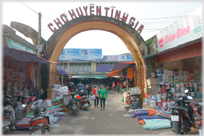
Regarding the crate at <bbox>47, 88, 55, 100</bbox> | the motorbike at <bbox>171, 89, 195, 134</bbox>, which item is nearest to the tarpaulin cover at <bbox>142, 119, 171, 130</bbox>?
the motorbike at <bbox>171, 89, 195, 134</bbox>

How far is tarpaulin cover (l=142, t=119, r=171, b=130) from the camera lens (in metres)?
5.54

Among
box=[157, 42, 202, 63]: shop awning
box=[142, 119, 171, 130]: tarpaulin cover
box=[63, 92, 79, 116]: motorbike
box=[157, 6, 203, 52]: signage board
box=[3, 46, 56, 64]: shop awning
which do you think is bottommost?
box=[142, 119, 171, 130]: tarpaulin cover

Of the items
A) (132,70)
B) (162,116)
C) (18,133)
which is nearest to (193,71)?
(162,116)

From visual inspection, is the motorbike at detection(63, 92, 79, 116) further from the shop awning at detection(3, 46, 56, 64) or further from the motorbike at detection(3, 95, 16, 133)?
the motorbike at detection(3, 95, 16, 133)

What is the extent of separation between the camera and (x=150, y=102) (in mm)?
8664

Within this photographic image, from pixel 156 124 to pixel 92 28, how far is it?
7.58 meters

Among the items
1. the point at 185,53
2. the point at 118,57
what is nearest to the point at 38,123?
the point at 185,53

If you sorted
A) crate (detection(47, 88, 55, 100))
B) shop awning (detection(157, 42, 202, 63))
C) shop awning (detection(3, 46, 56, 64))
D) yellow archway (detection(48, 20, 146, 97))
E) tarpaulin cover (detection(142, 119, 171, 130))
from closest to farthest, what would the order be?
1. shop awning (detection(3, 46, 56, 64))
2. tarpaulin cover (detection(142, 119, 171, 130))
3. shop awning (detection(157, 42, 202, 63))
4. crate (detection(47, 88, 55, 100))
5. yellow archway (detection(48, 20, 146, 97))

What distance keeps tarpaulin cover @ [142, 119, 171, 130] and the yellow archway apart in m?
3.99

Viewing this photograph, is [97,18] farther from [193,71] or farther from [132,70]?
[193,71]

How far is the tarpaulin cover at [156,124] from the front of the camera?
554 centimetres

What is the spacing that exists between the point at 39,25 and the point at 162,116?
28.2 feet

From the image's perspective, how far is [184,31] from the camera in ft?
25.0

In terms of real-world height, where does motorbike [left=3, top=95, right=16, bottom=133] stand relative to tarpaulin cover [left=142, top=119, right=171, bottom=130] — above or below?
above
